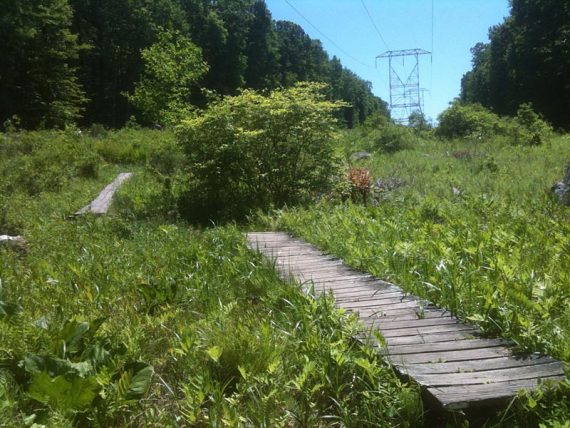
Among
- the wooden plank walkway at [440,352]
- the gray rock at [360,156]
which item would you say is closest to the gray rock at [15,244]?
the wooden plank walkway at [440,352]

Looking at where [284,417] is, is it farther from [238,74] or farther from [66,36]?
[238,74]

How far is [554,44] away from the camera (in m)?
44.3

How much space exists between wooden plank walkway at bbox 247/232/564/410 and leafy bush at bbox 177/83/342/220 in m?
5.91

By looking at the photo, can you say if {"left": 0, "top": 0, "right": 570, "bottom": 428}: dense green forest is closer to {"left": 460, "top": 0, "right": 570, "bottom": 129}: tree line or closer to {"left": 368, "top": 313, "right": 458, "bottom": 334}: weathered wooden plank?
{"left": 368, "top": 313, "right": 458, "bottom": 334}: weathered wooden plank

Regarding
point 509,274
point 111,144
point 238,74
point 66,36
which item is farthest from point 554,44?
point 509,274

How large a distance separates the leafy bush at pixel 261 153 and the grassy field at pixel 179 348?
12.6 feet

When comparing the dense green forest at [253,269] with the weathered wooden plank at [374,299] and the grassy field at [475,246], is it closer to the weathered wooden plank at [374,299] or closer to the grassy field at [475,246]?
the grassy field at [475,246]

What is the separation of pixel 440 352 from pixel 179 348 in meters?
1.47

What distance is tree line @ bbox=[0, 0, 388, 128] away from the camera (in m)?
31.8

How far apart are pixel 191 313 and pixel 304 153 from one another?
268 inches

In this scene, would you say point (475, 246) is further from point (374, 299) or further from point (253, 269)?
point (253, 269)

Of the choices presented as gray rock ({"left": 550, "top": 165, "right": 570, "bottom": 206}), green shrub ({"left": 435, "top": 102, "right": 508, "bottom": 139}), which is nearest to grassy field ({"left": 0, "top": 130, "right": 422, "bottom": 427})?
gray rock ({"left": 550, "top": 165, "right": 570, "bottom": 206})

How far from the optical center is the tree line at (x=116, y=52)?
31.8 metres

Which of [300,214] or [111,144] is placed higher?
[111,144]
